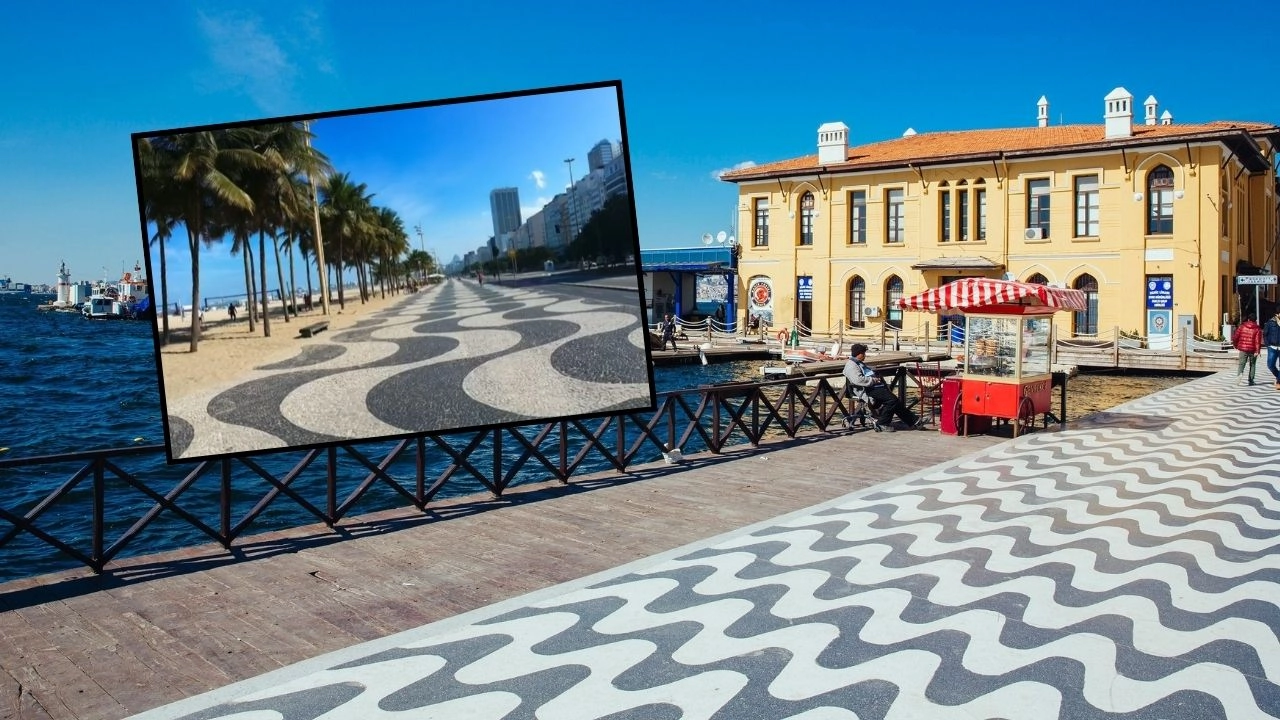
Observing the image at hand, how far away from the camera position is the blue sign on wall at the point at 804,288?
43.3m

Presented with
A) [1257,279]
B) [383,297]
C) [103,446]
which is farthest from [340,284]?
[1257,279]

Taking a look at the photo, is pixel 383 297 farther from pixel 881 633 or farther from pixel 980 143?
pixel 980 143

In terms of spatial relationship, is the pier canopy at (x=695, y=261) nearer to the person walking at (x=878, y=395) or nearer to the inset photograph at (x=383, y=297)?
the person walking at (x=878, y=395)

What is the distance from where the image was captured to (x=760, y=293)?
4481 centimetres

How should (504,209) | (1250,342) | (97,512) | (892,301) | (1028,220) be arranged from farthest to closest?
(892,301) → (1028,220) → (1250,342) → (504,209) → (97,512)

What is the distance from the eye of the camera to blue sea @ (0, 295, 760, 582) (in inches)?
564

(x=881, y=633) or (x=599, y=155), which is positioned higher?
(x=599, y=155)

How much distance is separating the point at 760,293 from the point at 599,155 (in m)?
37.7

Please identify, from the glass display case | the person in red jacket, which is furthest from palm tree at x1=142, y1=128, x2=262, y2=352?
the person in red jacket

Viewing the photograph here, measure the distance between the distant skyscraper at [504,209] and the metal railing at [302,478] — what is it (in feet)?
5.94

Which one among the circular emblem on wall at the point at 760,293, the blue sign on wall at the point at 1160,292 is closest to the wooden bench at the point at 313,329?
the blue sign on wall at the point at 1160,292

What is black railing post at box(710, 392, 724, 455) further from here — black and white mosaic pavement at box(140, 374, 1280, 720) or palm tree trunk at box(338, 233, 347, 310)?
palm tree trunk at box(338, 233, 347, 310)

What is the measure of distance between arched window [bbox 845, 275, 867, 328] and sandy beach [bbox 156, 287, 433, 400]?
120ft

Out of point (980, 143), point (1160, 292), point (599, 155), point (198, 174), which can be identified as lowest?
point (1160, 292)
